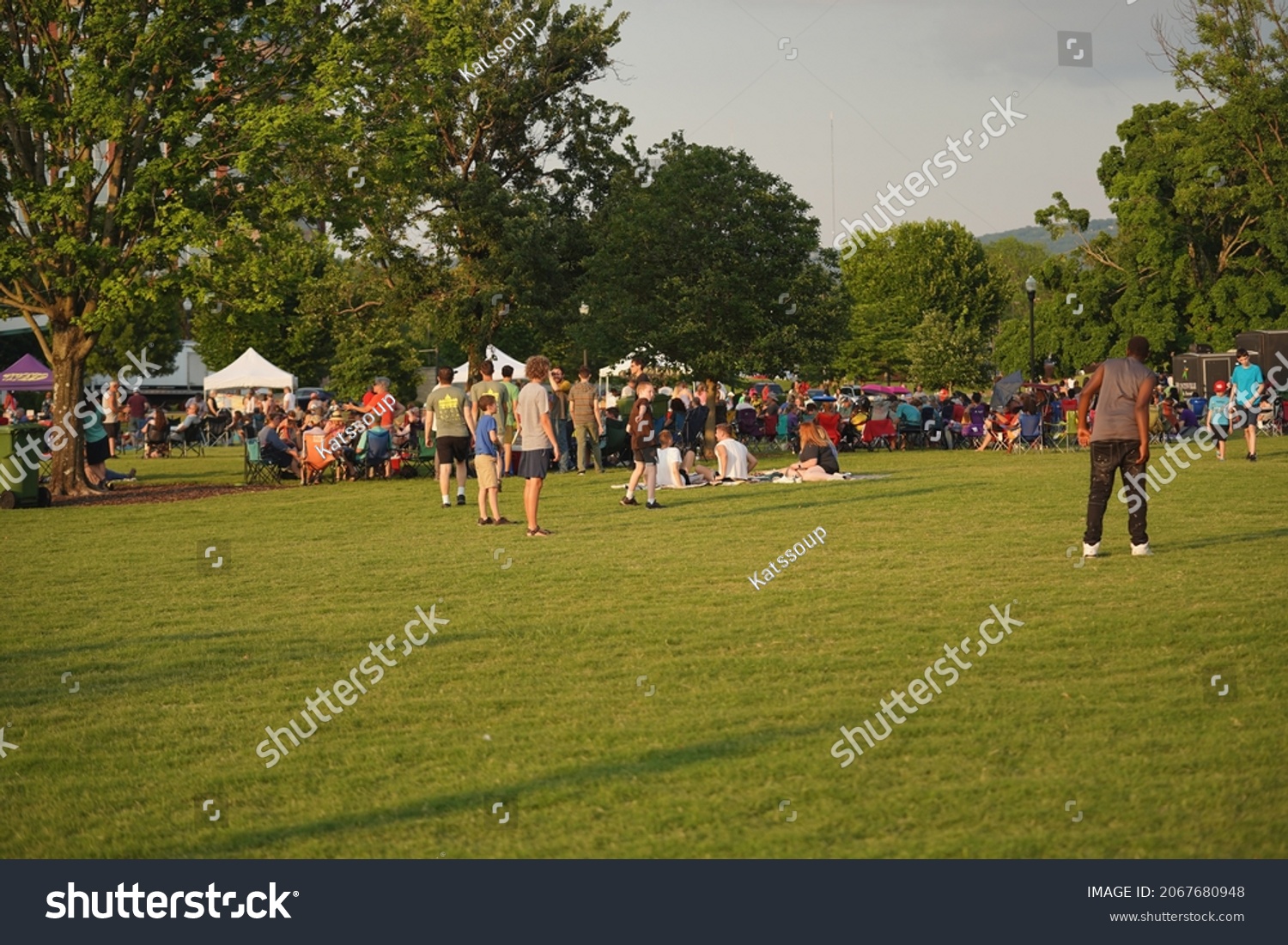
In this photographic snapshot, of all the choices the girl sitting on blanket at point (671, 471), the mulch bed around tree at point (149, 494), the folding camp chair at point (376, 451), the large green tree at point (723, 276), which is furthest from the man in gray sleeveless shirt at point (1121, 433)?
the large green tree at point (723, 276)

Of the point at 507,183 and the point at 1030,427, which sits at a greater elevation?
the point at 507,183

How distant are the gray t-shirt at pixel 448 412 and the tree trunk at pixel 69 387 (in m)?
8.32

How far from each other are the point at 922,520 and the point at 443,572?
630 centimetres

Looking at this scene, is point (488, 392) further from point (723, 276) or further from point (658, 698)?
point (723, 276)

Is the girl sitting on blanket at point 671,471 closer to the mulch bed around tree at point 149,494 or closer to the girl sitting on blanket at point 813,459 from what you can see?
the girl sitting on blanket at point 813,459

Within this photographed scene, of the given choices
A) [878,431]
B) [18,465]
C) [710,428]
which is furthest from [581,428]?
[878,431]

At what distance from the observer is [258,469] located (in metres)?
28.8

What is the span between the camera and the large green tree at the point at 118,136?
23734 millimetres

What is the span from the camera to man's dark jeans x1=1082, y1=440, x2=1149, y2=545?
43.8 ft

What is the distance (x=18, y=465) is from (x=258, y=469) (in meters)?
6.21

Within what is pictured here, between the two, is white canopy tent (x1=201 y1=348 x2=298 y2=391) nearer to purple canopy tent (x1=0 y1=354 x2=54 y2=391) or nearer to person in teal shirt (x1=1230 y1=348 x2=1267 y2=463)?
purple canopy tent (x1=0 y1=354 x2=54 y2=391)

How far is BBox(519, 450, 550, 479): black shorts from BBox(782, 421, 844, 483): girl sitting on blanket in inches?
376

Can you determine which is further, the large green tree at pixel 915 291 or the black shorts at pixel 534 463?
the large green tree at pixel 915 291

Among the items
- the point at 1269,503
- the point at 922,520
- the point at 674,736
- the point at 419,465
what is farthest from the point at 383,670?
the point at 419,465
